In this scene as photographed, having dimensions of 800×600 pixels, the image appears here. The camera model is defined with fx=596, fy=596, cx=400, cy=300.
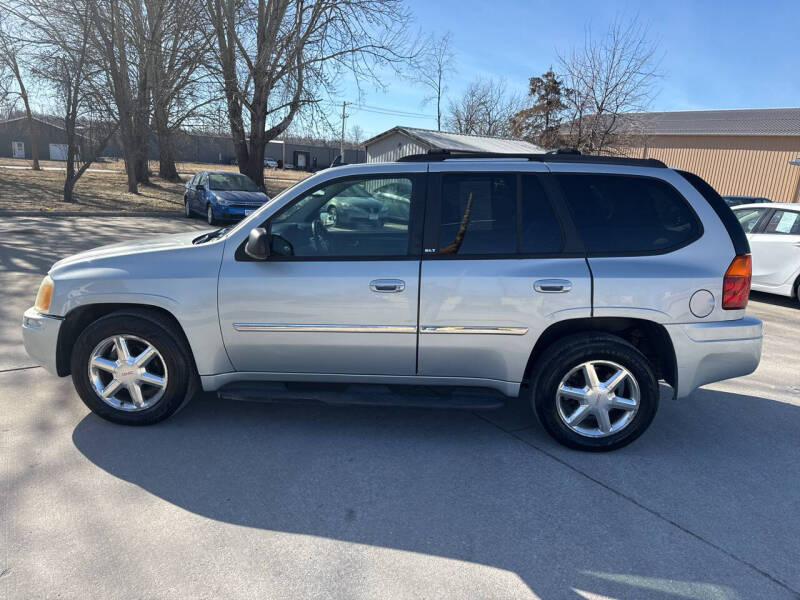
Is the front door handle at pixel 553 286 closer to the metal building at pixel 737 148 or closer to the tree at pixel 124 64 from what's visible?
the tree at pixel 124 64

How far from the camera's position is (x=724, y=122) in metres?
35.7

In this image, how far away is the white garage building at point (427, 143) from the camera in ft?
80.3

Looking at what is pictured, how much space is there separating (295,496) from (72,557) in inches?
42.5

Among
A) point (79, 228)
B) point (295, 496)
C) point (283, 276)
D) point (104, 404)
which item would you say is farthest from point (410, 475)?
point (79, 228)

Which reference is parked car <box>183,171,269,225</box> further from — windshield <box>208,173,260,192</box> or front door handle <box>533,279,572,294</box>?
front door handle <box>533,279,572,294</box>

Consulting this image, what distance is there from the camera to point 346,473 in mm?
3537

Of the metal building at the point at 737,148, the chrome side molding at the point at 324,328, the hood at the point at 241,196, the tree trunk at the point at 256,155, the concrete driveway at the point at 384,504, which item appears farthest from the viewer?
the metal building at the point at 737,148

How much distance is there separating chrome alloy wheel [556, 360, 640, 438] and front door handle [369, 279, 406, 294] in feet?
3.92

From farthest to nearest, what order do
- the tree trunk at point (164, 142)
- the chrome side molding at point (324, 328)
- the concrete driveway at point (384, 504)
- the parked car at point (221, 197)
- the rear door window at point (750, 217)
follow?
1. the tree trunk at point (164, 142)
2. the parked car at point (221, 197)
3. the rear door window at point (750, 217)
4. the chrome side molding at point (324, 328)
5. the concrete driveway at point (384, 504)

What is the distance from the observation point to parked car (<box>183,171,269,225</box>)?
1614 centimetres

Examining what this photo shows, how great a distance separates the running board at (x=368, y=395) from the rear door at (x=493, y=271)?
15cm

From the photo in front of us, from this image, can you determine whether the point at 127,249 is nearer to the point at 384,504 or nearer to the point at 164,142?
the point at 384,504

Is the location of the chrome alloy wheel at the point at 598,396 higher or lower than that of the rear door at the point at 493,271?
lower

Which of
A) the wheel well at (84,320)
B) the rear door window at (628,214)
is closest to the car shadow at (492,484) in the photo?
the wheel well at (84,320)
